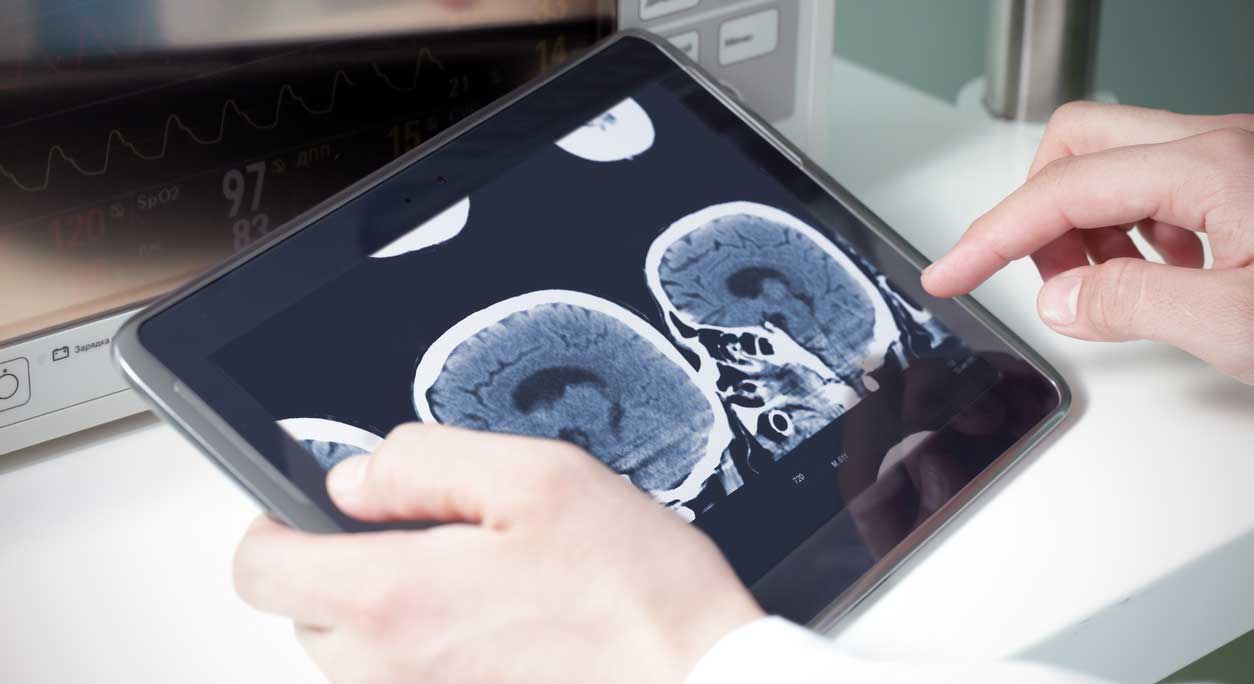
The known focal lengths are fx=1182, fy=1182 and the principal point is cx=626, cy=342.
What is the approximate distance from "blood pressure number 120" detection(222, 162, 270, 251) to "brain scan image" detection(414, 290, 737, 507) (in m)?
0.13

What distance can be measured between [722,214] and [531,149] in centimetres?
9

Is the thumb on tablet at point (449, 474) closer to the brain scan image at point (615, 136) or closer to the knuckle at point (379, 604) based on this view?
the knuckle at point (379, 604)

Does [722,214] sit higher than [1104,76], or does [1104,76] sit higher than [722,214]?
[722,214]

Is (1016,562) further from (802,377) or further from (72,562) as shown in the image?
(72,562)

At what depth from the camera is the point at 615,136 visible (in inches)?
20.3

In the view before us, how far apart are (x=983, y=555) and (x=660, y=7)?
0.99 ft

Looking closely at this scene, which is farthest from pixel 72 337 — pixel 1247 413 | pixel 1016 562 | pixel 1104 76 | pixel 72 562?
pixel 1104 76

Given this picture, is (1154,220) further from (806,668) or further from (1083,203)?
(806,668)

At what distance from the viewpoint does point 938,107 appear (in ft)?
2.66

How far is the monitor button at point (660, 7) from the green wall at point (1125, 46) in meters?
0.71

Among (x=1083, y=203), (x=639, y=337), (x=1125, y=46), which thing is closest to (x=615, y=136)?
(x=639, y=337)

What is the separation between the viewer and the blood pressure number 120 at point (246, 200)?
1.63ft

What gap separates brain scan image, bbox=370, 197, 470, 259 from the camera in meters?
0.45

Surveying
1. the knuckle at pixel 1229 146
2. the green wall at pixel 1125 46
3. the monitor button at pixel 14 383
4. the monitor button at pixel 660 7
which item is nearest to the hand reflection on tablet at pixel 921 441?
the knuckle at pixel 1229 146
